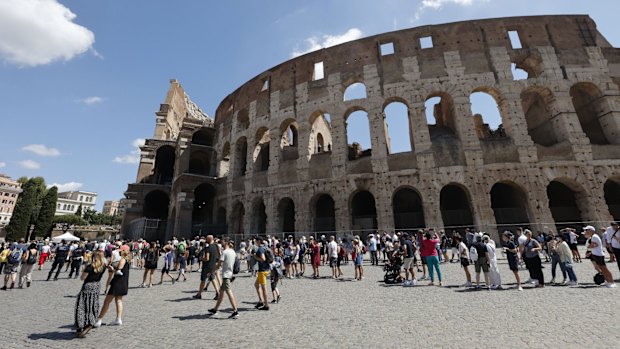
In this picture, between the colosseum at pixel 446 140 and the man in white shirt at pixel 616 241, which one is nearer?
the man in white shirt at pixel 616 241

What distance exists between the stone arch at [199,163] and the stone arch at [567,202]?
95.0 ft

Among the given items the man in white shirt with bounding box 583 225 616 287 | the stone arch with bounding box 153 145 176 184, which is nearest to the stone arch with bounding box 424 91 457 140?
the man in white shirt with bounding box 583 225 616 287

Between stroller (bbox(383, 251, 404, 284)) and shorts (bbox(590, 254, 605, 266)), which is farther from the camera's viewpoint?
stroller (bbox(383, 251, 404, 284))

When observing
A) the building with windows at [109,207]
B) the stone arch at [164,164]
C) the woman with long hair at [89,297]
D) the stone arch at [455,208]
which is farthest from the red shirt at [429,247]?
the building with windows at [109,207]

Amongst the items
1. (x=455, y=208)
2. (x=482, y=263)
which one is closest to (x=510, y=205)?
(x=455, y=208)

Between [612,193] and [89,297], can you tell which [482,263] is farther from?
[612,193]

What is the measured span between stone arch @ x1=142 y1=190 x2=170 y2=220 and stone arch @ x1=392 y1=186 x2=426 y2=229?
23548 mm

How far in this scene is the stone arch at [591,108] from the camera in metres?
17.0

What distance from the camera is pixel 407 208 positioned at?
19234 millimetres

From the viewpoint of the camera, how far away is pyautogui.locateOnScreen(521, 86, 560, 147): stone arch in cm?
1728

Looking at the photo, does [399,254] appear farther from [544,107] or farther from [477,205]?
[544,107]

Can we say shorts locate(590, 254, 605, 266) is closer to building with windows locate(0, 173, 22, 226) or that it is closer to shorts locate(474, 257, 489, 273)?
shorts locate(474, 257, 489, 273)

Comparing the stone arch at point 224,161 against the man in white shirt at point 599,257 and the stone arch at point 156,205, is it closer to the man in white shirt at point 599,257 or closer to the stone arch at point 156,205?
the stone arch at point 156,205

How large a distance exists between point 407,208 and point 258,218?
452 inches
